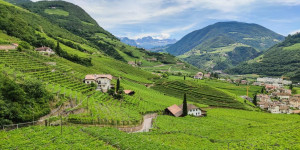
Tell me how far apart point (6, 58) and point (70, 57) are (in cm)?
4774

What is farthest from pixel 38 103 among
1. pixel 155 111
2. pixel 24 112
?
pixel 155 111

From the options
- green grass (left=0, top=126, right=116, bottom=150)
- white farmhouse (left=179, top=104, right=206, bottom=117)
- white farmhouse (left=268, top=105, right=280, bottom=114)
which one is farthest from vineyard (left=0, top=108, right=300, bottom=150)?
white farmhouse (left=268, top=105, right=280, bottom=114)

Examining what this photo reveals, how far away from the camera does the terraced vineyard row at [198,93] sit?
307 ft

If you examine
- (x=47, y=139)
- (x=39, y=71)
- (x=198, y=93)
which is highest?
(x=39, y=71)

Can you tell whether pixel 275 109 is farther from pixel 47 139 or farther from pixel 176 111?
pixel 47 139

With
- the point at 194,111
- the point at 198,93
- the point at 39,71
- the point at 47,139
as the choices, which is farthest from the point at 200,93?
the point at 47,139

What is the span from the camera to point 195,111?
65.9m

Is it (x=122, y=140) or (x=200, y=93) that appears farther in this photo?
(x=200, y=93)

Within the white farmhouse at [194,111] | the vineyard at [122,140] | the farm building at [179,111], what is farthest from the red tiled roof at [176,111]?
the vineyard at [122,140]

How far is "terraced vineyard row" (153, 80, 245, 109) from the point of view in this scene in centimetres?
9365

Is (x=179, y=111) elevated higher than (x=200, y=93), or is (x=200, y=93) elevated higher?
(x=200, y=93)

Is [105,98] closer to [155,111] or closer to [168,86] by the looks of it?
[155,111]

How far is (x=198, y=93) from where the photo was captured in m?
104

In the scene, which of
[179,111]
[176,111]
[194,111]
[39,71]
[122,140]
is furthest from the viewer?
[194,111]
